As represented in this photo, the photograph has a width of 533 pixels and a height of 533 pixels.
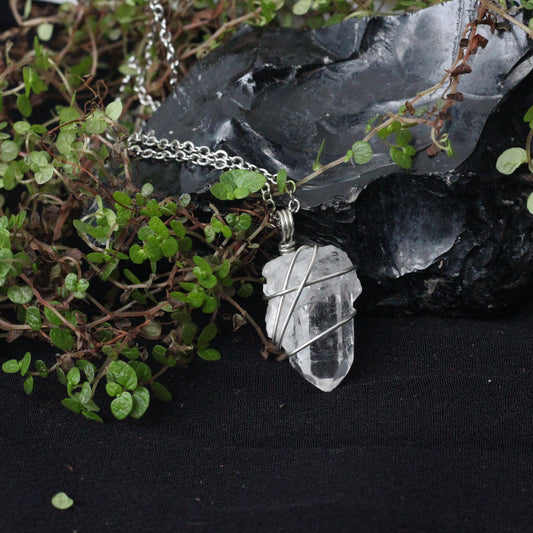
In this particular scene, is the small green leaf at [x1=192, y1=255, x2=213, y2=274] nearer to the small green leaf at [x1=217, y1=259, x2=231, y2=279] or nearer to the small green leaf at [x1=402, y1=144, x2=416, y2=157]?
the small green leaf at [x1=217, y1=259, x2=231, y2=279]

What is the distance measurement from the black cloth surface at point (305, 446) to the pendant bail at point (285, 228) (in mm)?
180

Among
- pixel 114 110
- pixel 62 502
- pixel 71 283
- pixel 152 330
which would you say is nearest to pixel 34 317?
pixel 71 283

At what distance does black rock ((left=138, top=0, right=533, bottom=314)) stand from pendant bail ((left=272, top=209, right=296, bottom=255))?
1.4 inches

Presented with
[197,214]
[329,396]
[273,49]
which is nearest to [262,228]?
[197,214]

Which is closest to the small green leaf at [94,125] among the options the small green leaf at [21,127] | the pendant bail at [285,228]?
the small green leaf at [21,127]

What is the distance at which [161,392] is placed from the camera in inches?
44.6

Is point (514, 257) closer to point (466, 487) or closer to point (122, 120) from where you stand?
point (466, 487)

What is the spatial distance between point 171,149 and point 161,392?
0.47 metres

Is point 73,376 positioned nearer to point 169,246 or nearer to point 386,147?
point 169,246

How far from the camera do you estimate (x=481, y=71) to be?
49.2 inches

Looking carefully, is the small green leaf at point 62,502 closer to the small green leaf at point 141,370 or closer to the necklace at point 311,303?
the small green leaf at point 141,370

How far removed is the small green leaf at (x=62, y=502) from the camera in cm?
97

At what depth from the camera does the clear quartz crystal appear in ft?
3.81

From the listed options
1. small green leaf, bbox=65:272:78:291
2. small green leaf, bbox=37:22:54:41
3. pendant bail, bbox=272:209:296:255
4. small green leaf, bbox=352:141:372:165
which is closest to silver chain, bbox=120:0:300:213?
pendant bail, bbox=272:209:296:255
